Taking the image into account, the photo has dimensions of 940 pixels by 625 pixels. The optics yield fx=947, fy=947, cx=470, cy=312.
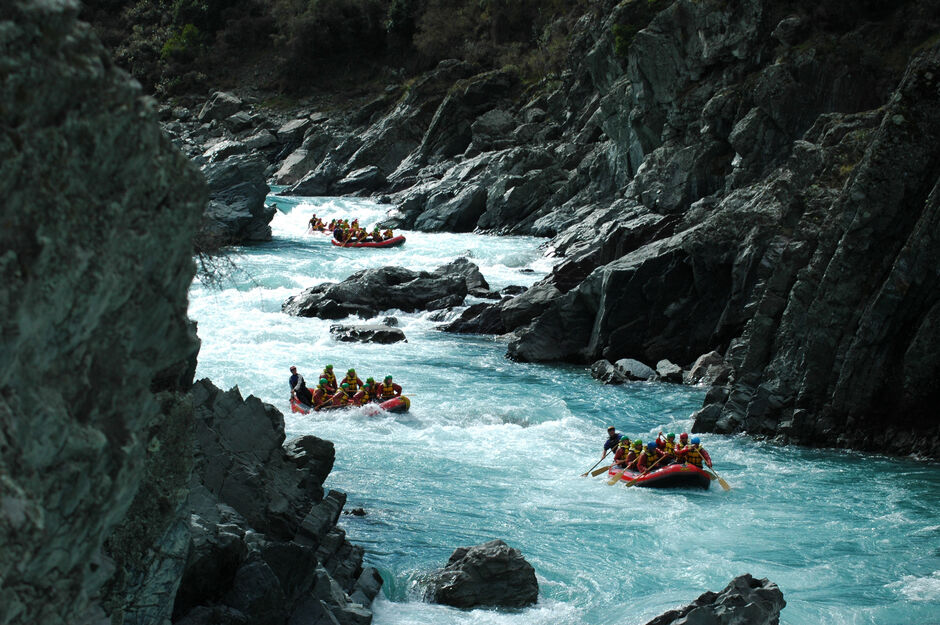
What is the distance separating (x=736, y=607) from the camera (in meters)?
9.89

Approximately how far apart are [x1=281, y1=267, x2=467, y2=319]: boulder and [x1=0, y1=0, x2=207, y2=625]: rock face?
2664 centimetres

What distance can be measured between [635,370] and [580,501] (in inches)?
357

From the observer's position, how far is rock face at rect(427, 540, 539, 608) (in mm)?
12008

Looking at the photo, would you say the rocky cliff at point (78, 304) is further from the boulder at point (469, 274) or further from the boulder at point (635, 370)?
the boulder at point (469, 274)

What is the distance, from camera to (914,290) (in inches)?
712

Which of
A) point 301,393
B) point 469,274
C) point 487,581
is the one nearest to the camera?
point 487,581

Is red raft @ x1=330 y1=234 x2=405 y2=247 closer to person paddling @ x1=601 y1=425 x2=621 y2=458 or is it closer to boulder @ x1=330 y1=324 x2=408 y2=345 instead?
boulder @ x1=330 y1=324 x2=408 y2=345

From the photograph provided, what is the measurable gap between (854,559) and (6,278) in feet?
42.5

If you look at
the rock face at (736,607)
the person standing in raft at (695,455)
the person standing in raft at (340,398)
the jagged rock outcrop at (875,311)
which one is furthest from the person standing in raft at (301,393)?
the rock face at (736,607)

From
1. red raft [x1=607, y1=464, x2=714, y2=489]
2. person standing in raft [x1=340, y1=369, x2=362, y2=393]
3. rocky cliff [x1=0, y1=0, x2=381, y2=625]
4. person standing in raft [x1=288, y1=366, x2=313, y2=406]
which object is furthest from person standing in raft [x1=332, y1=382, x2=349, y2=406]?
rocky cliff [x1=0, y1=0, x2=381, y2=625]

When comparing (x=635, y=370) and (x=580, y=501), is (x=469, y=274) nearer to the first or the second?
(x=635, y=370)

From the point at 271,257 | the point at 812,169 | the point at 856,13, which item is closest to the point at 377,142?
the point at 271,257

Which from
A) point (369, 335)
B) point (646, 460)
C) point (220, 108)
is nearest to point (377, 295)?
point (369, 335)

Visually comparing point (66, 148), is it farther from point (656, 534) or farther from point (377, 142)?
point (377, 142)
